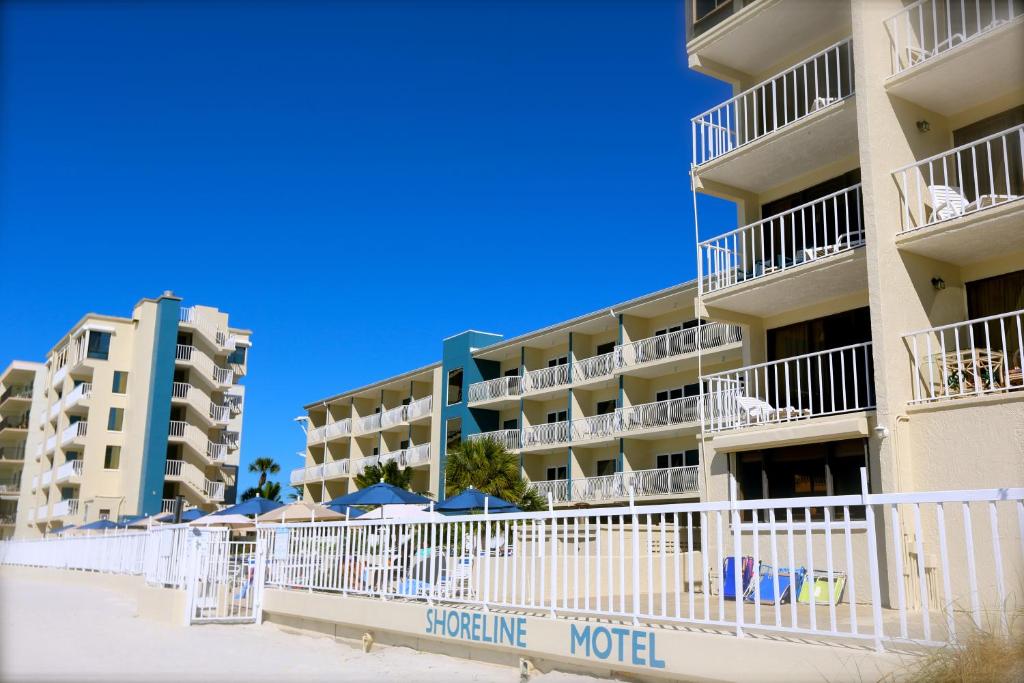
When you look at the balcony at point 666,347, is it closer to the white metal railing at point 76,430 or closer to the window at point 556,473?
the window at point 556,473

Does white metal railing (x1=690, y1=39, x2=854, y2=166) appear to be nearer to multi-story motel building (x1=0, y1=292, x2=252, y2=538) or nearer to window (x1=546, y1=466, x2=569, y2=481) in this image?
window (x1=546, y1=466, x2=569, y2=481)

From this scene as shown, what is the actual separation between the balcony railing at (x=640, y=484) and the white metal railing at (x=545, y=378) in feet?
16.0

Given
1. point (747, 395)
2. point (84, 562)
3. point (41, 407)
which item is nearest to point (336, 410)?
point (41, 407)

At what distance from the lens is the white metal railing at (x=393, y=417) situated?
4967cm

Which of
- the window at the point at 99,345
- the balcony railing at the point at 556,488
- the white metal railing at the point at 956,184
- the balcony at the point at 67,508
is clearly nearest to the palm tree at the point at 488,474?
the balcony railing at the point at 556,488

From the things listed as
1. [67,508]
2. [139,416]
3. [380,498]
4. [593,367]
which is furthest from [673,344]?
[67,508]

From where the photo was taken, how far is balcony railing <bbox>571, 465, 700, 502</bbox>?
31656 mm

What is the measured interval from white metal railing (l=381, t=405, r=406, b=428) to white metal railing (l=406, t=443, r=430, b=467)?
98.0 inches

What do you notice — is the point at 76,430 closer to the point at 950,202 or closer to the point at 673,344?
the point at 673,344

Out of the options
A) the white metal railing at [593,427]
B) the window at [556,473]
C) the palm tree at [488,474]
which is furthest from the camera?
the window at [556,473]

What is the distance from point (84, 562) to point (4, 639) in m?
Result: 18.7

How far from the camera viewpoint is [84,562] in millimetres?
29266

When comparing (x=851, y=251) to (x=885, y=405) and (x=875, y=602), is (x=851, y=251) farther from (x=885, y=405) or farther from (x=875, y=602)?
(x=875, y=602)

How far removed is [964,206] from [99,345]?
174ft
